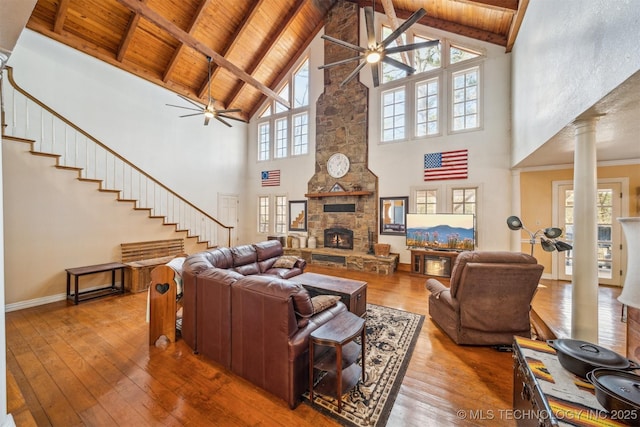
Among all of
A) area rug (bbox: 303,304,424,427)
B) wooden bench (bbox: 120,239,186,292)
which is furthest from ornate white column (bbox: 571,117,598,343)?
wooden bench (bbox: 120,239,186,292)

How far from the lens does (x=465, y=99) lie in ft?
19.8

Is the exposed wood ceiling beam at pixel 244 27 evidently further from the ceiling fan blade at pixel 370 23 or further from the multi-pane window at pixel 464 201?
the multi-pane window at pixel 464 201

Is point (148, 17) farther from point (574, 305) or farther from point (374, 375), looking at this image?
point (574, 305)

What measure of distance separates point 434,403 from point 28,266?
6246 mm

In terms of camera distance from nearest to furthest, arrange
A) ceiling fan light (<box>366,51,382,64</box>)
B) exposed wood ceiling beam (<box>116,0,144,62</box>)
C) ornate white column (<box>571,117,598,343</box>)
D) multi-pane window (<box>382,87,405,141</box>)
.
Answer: ornate white column (<box>571,117,598,343</box>) → ceiling fan light (<box>366,51,382,64</box>) → exposed wood ceiling beam (<box>116,0,144,62</box>) → multi-pane window (<box>382,87,405,141</box>)

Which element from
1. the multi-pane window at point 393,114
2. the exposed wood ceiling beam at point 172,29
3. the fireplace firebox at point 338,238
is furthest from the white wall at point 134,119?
the multi-pane window at point 393,114

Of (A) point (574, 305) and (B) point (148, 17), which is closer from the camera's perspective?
(A) point (574, 305)

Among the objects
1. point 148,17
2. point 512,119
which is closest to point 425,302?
point 512,119

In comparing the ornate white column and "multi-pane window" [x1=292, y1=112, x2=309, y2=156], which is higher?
"multi-pane window" [x1=292, y1=112, x2=309, y2=156]

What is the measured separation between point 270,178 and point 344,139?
3128 mm

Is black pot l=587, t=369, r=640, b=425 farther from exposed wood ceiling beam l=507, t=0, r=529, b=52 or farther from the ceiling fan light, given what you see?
exposed wood ceiling beam l=507, t=0, r=529, b=52

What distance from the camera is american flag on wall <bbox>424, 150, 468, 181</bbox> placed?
6.00 meters

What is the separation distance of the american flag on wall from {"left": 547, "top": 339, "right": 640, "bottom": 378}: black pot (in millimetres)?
5070

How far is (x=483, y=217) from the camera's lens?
19.1ft
